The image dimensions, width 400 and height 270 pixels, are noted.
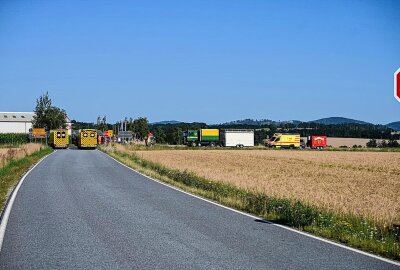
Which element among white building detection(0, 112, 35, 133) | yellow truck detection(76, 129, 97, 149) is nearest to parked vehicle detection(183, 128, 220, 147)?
yellow truck detection(76, 129, 97, 149)

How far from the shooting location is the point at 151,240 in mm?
8648

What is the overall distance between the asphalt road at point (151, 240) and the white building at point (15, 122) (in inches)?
5801

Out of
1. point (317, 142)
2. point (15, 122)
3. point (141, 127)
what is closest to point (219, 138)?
point (317, 142)

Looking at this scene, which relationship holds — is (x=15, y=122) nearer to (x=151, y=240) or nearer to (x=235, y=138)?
(x=235, y=138)

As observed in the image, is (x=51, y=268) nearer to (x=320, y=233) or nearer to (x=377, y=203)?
(x=320, y=233)

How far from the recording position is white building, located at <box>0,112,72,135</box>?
156 m

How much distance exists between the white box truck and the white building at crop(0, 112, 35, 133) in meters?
86.7

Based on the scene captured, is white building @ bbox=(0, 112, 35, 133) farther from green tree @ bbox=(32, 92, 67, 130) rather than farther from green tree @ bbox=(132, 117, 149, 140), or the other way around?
green tree @ bbox=(32, 92, 67, 130)

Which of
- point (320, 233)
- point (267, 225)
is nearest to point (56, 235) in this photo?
point (267, 225)

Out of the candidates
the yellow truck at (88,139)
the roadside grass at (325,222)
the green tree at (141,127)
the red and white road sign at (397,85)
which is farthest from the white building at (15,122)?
the red and white road sign at (397,85)

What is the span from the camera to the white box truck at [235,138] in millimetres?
94250

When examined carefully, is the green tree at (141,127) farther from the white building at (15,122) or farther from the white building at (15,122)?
the white building at (15,122)

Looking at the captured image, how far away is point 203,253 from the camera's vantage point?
25.2 ft

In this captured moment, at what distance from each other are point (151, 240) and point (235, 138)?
86833mm
